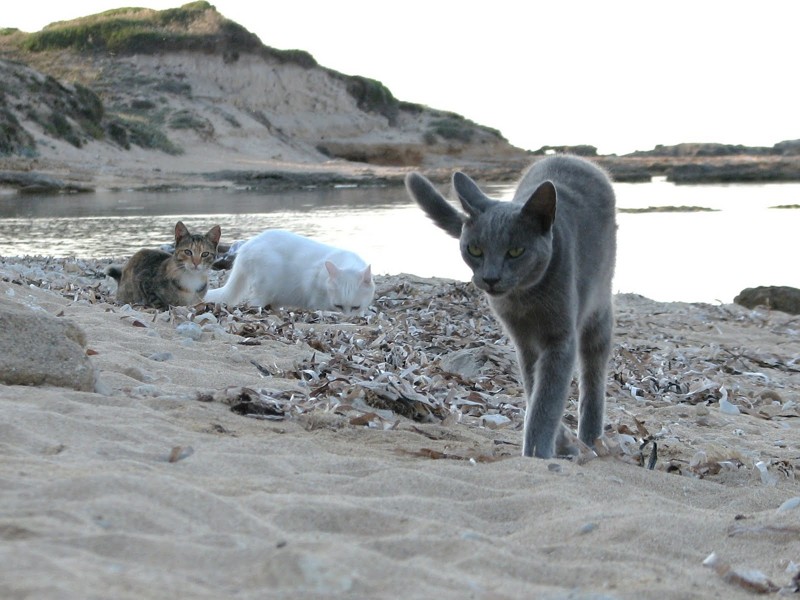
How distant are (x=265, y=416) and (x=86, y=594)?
2000 millimetres

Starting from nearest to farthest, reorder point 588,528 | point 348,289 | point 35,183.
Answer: point 588,528 < point 348,289 < point 35,183

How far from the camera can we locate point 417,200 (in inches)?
170

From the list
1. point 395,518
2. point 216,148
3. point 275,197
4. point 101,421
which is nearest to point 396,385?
point 101,421

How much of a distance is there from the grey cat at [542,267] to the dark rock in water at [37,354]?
5.27ft

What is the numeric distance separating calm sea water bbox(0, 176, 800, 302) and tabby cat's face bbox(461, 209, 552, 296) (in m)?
6.47

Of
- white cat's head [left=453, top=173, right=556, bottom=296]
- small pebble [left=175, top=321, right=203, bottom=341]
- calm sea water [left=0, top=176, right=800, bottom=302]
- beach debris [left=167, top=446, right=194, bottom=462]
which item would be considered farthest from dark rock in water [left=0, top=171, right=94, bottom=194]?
beach debris [left=167, top=446, right=194, bottom=462]

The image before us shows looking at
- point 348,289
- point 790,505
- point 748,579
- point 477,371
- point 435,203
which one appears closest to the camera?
point 748,579

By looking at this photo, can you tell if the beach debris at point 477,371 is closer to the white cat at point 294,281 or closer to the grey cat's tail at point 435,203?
the white cat at point 294,281

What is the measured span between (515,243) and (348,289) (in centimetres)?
417

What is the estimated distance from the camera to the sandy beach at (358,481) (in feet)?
6.90

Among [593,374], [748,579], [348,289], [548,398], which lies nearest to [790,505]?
[748,579]

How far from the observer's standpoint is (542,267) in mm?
3920

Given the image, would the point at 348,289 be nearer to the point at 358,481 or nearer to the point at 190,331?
the point at 190,331

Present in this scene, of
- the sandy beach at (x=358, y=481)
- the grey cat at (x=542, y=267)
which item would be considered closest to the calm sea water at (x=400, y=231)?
the sandy beach at (x=358, y=481)
